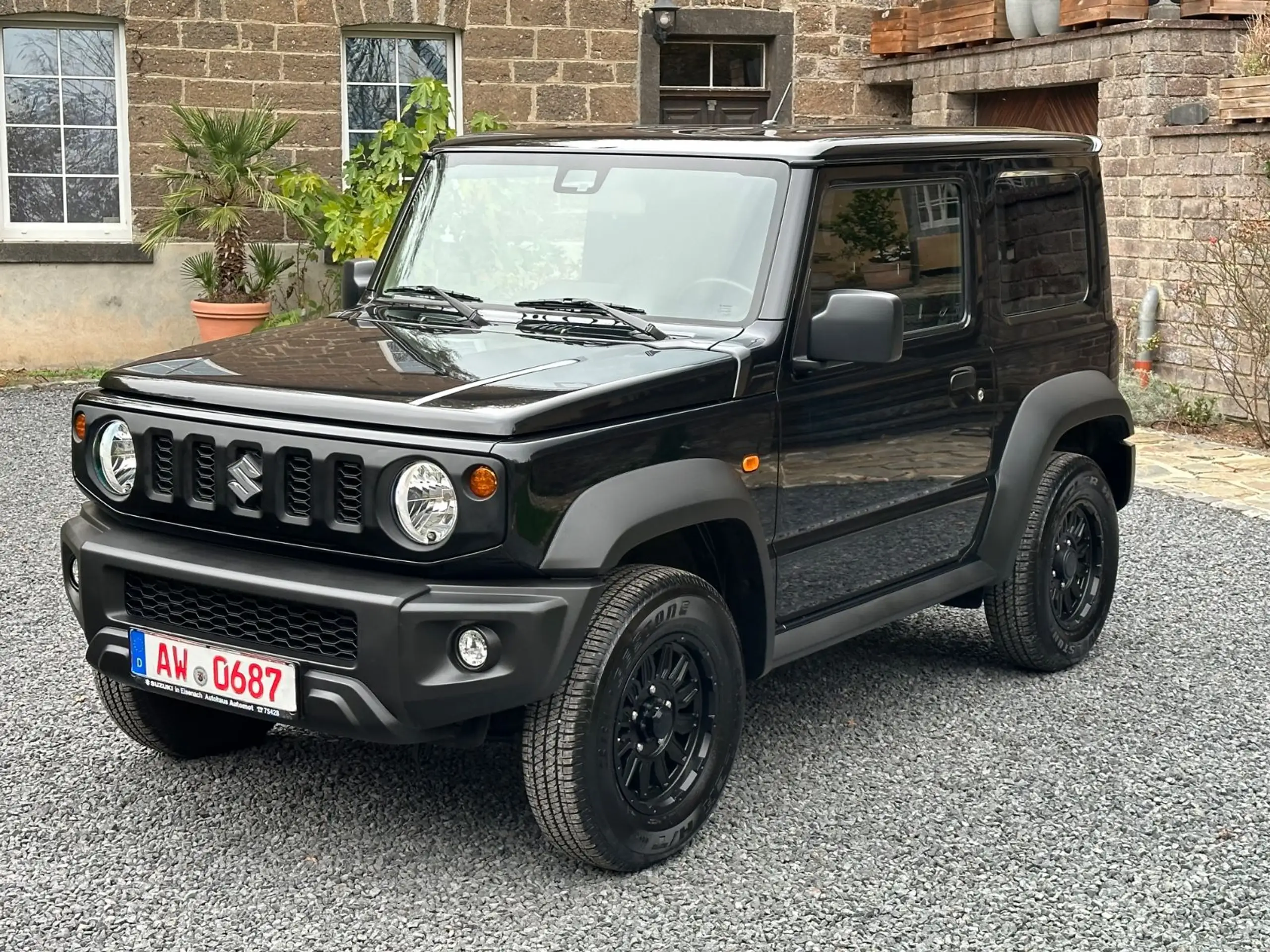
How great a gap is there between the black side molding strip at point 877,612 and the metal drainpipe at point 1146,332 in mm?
7113

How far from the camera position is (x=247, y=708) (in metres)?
3.92

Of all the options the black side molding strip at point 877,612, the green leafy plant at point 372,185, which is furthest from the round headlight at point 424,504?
the green leafy plant at point 372,185

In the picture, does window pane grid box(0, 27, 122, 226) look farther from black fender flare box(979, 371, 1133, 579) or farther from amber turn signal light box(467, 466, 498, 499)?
amber turn signal light box(467, 466, 498, 499)

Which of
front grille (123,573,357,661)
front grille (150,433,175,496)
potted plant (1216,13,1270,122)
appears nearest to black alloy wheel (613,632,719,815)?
front grille (123,573,357,661)

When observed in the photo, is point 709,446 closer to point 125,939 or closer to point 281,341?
point 281,341

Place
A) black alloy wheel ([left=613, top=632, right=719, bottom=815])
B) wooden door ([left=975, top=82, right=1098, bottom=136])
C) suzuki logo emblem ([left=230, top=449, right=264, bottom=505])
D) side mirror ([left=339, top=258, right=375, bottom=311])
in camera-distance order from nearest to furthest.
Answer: suzuki logo emblem ([left=230, top=449, right=264, bottom=505])
black alloy wheel ([left=613, top=632, right=719, bottom=815])
side mirror ([left=339, top=258, right=375, bottom=311])
wooden door ([left=975, top=82, right=1098, bottom=136])

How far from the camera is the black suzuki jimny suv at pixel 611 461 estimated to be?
3.75 meters

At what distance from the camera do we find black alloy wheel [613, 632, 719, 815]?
4027mm

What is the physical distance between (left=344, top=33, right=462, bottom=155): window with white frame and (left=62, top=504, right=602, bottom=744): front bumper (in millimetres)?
11452

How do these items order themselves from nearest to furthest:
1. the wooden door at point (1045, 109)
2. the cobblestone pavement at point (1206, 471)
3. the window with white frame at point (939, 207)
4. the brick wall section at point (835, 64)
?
the window with white frame at point (939, 207), the cobblestone pavement at point (1206, 471), the wooden door at point (1045, 109), the brick wall section at point (835, 64)

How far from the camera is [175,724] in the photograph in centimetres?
471

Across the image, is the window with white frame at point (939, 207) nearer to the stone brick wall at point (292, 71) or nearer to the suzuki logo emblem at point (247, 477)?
the suzuki logo emblem at point (247, 477)

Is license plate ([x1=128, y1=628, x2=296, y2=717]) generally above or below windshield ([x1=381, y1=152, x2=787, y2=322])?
below

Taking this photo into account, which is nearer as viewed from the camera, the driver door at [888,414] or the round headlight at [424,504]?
the round headlight at [424,504]
